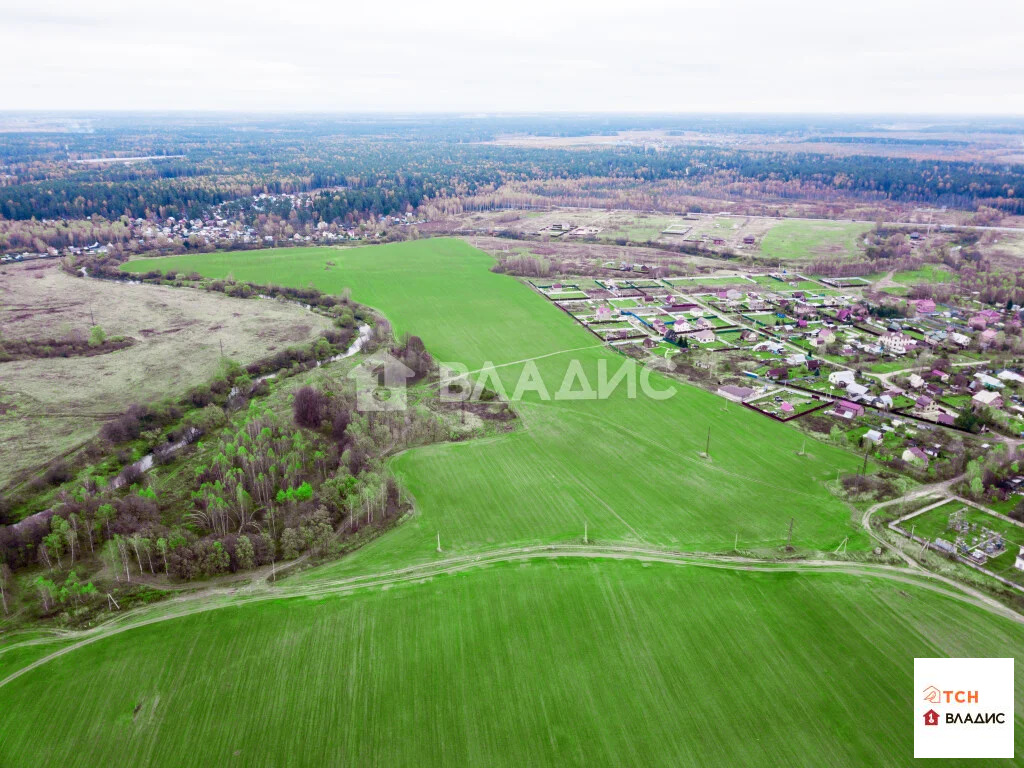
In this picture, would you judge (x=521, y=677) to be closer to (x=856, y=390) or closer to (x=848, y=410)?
(x=848, y=410)

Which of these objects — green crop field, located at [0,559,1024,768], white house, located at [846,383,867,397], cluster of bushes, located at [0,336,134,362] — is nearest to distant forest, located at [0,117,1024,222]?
cluster of bushes, located at [0,336,134,362]

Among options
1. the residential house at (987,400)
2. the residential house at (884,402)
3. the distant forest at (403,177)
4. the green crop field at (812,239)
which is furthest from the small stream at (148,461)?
the distant forest at (403,177)

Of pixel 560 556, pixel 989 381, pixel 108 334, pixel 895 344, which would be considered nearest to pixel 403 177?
pixel 108 334

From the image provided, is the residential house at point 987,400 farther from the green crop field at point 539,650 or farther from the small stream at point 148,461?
the small stream at point 148,461

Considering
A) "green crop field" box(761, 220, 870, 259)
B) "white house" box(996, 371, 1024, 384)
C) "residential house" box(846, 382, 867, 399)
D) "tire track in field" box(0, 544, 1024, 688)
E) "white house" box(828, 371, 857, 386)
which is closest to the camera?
"tire track in field" box(0, 544, 1024, 688)

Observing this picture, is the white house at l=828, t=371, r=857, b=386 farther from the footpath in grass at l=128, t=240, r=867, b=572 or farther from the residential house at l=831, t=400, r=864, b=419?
the footpath in grass at l=128, t=240, r=867, b=572

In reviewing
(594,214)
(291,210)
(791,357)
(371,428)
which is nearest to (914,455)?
(791,357)

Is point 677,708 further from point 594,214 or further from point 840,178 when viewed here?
point 840,178
